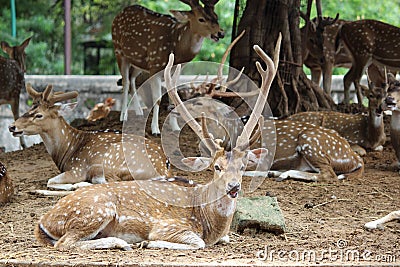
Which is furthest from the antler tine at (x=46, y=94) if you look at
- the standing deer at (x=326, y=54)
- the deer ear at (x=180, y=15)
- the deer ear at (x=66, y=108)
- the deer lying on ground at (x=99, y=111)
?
the deer lying on ground at (x=99, y=111)

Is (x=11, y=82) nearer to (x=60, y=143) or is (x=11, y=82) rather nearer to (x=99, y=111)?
(x=99, y=111)

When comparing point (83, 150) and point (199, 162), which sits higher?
point (199, 162)

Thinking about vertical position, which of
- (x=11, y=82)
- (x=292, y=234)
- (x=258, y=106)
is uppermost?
(x=258, y=106)

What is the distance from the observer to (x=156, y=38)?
8.77 m

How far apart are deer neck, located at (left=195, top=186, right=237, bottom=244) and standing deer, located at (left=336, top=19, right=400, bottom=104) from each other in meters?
5.90

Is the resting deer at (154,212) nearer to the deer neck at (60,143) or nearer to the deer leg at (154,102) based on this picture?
the deer neck at (60,143)

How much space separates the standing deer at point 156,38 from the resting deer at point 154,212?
3.11 meters

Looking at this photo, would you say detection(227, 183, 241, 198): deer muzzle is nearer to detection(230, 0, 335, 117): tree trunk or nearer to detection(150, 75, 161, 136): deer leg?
detection(150, 75, 161, 136): deer leg

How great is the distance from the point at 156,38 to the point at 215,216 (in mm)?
4421

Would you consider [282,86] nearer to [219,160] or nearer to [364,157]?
[364,157]

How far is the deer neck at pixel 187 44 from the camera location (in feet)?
27.5

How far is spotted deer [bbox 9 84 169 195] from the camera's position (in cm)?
642

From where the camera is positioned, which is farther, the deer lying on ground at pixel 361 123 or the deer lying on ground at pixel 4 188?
the deer lying on ground at pixel 361 123

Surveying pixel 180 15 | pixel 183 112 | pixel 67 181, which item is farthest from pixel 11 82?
pixel 183 112
